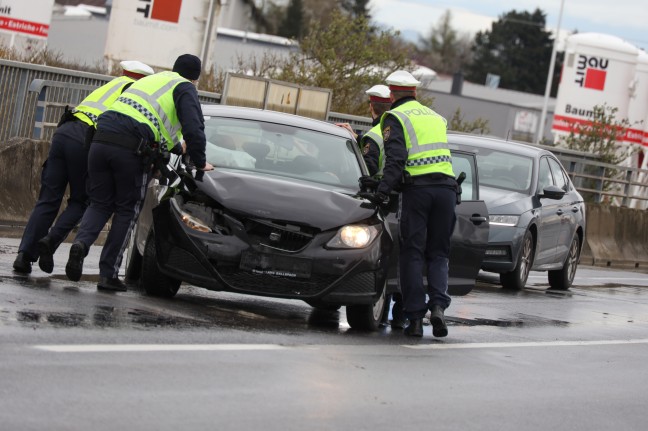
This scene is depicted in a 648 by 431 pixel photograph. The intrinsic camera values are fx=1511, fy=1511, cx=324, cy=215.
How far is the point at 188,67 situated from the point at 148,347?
3.04 metres

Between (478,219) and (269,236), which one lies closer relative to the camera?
(269,236)

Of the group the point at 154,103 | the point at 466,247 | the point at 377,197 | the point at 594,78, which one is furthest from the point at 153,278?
the point at 594,78

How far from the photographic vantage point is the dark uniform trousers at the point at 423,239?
10.8 meters

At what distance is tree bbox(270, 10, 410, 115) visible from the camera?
3111 cm

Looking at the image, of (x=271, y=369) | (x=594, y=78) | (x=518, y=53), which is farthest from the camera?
(x=518, y=53)

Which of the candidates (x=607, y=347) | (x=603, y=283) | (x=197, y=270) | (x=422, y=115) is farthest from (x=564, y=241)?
(x=197, y=270)

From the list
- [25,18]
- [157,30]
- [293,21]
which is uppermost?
[293,21]

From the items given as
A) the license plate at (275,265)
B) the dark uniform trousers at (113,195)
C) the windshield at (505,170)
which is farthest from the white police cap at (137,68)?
the windshield at (505,170)

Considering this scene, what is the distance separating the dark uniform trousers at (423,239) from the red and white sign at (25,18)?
2596cm

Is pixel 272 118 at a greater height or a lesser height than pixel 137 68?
lesser

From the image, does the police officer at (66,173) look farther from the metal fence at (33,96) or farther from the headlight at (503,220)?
the metal fence at (33,96)

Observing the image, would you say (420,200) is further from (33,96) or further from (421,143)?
(33,96)

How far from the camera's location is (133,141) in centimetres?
1059

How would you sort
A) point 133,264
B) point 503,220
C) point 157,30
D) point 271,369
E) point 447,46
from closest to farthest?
point 271,369
point 133,264
point 503,220
point 157,30
point 447,46
